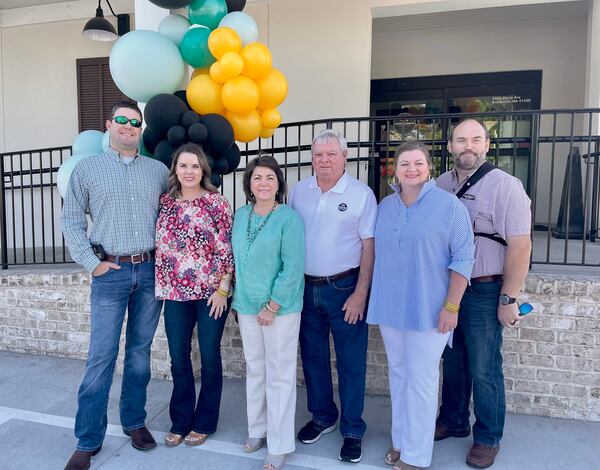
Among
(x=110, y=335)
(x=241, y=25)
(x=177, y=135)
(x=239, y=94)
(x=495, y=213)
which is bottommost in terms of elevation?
(x=110, y=335)

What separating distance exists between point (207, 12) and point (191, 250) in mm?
1573

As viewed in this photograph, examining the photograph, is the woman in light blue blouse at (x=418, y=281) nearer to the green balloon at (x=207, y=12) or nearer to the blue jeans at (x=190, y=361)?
the blue jeans at (x=190, y=361)

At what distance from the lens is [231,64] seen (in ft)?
8.99

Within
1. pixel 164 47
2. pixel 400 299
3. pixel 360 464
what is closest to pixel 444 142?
pixel 400 299

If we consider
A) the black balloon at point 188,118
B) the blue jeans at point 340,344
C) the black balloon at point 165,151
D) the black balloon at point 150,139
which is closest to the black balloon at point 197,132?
the black balloon at point 188,118

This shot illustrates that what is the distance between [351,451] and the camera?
2580 mm

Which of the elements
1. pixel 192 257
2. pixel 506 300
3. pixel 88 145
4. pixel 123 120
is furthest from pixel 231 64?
pixel 506 300

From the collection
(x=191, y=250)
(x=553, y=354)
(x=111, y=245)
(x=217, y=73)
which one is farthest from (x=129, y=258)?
(x=553, y=354)

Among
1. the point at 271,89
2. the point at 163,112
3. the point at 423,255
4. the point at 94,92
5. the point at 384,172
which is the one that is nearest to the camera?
the point at 423,255

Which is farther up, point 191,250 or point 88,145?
point 88,145

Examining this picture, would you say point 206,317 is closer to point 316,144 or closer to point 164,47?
point 316,144

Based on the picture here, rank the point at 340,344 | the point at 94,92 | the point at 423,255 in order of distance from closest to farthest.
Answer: the point at 423,255 < the point at 340,344 < the point at 94,92

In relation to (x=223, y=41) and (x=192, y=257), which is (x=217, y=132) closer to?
(x=223, y=41)

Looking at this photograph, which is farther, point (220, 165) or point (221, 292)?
point (220, 165)
